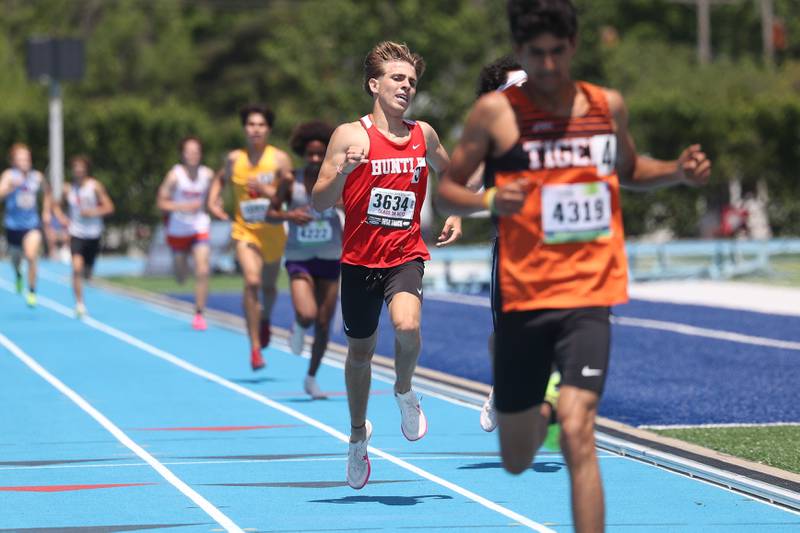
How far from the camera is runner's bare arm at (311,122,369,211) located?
905 cm

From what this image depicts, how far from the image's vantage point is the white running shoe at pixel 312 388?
1327cm

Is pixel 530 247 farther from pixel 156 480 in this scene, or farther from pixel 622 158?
pixel 156 480

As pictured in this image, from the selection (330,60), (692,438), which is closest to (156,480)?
(692,438)

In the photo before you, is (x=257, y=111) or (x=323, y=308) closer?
(x=323, y=308)

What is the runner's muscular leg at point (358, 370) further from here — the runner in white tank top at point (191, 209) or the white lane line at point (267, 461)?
the runner in white tank top at point (191, 209)

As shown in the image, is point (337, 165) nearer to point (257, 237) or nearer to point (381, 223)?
point (381, 223)

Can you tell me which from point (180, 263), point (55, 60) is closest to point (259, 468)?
point (180, 263)

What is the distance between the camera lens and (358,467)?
28.9 feet

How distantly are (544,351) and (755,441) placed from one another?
4.56 m

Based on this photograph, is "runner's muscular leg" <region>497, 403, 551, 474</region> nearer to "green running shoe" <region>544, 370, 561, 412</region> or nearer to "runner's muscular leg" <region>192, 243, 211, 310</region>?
"green running shoe" <region>544, 370, 561, 412</region>

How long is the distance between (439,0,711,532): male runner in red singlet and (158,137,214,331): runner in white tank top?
1377cm

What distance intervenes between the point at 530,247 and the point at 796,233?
3613 cm

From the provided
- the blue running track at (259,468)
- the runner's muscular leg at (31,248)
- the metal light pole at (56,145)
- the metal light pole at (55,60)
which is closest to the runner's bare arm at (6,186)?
the runner's muscular leg at (31,248)

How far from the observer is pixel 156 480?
9.48m
